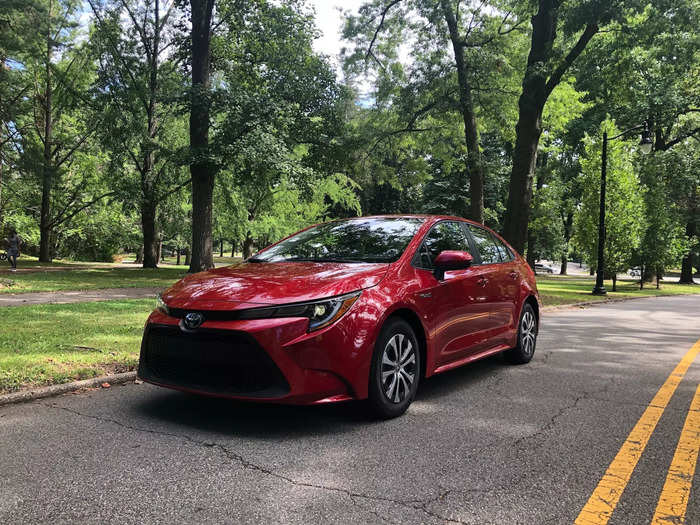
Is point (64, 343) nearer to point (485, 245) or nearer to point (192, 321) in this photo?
point (192, 321)

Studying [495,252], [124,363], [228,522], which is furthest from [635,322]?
[228,522]

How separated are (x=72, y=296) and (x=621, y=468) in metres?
12.5

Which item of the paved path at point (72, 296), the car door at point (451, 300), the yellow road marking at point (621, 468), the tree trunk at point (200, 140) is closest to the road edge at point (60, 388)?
the car door at point (451, 300)

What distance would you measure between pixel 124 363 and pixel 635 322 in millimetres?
10465

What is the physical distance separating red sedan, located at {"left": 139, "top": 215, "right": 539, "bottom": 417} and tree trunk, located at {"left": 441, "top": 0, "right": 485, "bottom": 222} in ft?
42.3

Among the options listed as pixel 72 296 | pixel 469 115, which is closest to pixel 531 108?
pixel 469 115

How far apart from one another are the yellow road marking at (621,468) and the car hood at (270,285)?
6.47 feet

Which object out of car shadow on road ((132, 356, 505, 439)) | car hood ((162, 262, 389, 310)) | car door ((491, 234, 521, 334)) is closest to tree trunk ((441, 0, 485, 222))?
car door ((491, 234, 521, 334))

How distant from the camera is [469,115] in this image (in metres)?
18.1

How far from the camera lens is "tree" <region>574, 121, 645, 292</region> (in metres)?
26.1

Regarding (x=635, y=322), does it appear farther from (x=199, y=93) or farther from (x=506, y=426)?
(x=199, y=93)

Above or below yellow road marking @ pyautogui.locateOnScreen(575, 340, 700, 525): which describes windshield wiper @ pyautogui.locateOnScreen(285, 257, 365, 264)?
above

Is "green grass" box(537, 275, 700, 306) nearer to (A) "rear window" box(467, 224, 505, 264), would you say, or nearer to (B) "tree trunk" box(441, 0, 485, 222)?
(B) "tree trunk" box(441, 0, 485, 222)

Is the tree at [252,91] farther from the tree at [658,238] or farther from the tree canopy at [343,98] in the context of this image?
the tree at [658,238]
